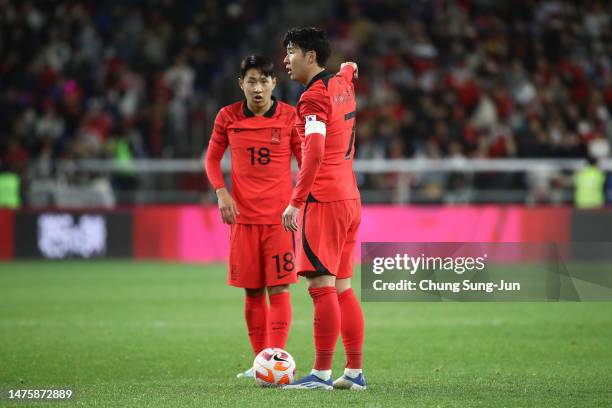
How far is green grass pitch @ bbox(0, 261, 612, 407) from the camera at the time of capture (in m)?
6.94

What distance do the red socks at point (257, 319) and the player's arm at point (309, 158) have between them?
1.28 meters

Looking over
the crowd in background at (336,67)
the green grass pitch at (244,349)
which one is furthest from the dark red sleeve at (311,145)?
the crowd in background at (336,67)

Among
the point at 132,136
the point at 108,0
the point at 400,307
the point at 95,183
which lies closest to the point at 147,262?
the point at 95,183

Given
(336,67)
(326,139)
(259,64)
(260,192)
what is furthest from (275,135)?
(336,67)

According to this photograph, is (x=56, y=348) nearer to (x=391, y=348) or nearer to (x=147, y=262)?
(x=391, y=348)

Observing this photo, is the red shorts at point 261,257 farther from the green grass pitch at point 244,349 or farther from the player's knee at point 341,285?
the green grass pitch at point 244,349

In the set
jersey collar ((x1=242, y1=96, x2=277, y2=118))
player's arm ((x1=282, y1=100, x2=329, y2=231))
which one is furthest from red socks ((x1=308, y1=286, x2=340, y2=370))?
jersey collar ((x1=242, y1=96, x2=277, y2=118))

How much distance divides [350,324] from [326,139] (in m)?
1.19

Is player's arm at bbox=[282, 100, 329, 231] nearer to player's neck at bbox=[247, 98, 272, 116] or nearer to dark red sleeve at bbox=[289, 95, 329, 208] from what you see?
dark red sleeve at bbox=[289, 95, 329, 208]

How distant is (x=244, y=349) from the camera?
9594 mm

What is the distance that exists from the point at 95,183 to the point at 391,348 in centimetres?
1161

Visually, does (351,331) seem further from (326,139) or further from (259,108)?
(259,108)

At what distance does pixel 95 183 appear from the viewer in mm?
20172

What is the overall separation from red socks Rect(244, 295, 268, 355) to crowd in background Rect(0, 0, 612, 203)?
12.7 m
